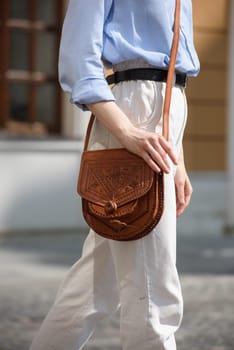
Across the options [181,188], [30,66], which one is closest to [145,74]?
[181,188]

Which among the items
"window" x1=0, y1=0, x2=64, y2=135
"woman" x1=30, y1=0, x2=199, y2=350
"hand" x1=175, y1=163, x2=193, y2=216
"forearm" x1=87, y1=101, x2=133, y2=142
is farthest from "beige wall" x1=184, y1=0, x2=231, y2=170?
"forearm" x1=87, y1=101, x2=133, y2=142

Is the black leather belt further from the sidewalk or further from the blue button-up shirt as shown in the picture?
the sidewalk

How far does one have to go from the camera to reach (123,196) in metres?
3.02

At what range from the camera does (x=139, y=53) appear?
3014 millimetres

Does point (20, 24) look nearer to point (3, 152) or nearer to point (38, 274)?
point (3, 152)

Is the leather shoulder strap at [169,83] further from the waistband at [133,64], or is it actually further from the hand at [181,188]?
the hand at [181,188]

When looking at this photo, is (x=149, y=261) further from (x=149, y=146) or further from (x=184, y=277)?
(x=184, y=277)

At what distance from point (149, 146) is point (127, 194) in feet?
0.54

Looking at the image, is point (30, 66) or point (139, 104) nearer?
point (139, 104)

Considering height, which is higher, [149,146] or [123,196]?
[149,146]

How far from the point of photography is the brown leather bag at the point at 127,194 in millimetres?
2992

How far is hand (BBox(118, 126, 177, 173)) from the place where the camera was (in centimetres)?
294

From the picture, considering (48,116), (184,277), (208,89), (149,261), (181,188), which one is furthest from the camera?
(208,89)

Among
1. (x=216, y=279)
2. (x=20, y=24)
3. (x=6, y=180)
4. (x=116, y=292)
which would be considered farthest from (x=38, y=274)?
(x=116, y=292)
